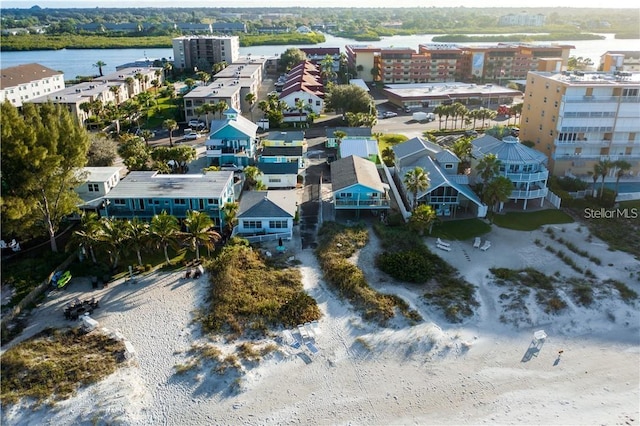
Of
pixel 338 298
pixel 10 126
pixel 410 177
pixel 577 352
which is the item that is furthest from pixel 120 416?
pixel 410 177

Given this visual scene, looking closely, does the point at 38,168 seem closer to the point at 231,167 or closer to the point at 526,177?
the point at 231,167

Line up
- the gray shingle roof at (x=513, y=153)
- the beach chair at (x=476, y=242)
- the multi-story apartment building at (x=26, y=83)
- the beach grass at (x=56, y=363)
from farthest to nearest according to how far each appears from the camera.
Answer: the multi-story apartment building at (x=26, y=83) → the gray shingle roof at (x=513, y=153) → the beach chair at (x=476, y=242) → the beach grass at (x=56, y=363)

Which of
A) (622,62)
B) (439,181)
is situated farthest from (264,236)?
(622,62)

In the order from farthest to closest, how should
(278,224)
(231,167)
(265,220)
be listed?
(231,167) < (278,224) < (265,220)

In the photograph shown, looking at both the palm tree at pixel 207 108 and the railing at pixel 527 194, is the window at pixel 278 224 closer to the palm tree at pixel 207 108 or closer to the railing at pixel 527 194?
the railing at pixel 527 194

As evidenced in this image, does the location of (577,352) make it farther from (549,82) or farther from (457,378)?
(549,82)

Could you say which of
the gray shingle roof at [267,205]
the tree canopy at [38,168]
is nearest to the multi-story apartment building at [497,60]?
the gray shingle roof at [267,205]
